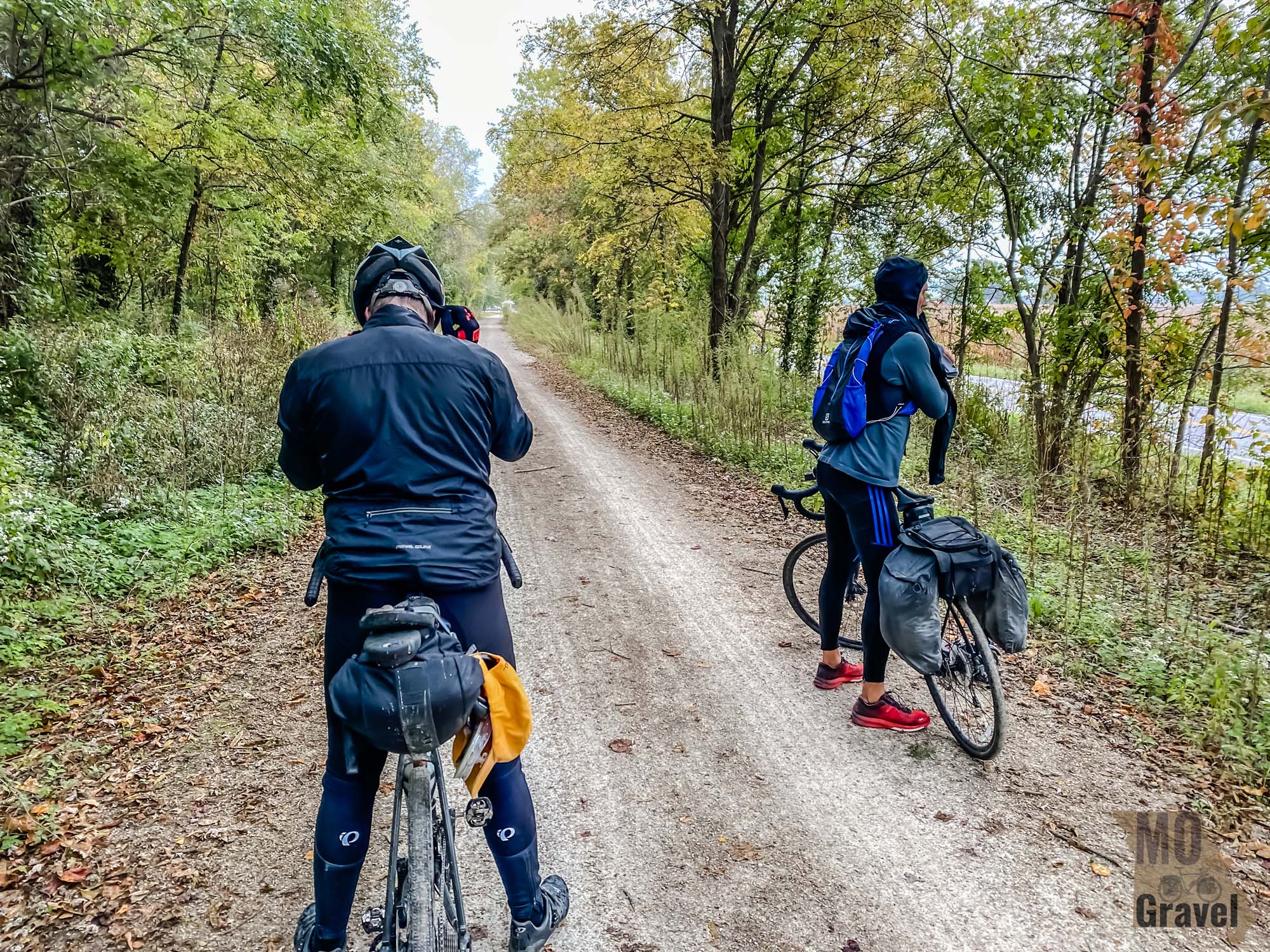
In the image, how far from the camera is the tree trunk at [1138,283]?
19.8 feet

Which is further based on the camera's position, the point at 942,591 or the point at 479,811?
the point at 942,591

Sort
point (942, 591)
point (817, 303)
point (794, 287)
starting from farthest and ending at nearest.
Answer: point (794, 287) < point (817, 303) < point (942, 591)

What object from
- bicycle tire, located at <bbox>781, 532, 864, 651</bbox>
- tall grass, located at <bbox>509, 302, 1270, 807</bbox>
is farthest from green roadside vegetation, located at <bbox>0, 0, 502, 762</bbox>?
tall grass, located at <bbox>509, 302, 1270, 807</bbox>

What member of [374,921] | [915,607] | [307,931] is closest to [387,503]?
[374,921]

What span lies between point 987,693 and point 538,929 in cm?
227

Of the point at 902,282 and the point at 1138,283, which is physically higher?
the point at 1138,283

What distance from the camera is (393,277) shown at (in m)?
2.12

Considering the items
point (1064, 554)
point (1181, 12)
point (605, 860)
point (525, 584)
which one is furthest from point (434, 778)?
point (1181, 12)

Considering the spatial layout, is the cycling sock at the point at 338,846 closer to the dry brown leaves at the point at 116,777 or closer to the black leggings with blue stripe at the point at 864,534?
the dry brown leaves at the point at 116,777

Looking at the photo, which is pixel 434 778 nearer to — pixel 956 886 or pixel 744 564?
pixel 956 886

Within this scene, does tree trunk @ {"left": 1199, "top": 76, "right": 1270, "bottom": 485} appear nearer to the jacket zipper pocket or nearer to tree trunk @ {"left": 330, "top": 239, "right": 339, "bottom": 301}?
the jacket zipper pocket

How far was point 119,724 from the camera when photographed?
3633mm

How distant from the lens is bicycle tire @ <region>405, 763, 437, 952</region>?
1697 millimetres

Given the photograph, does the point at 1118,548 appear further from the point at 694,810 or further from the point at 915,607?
the point at 694,810
